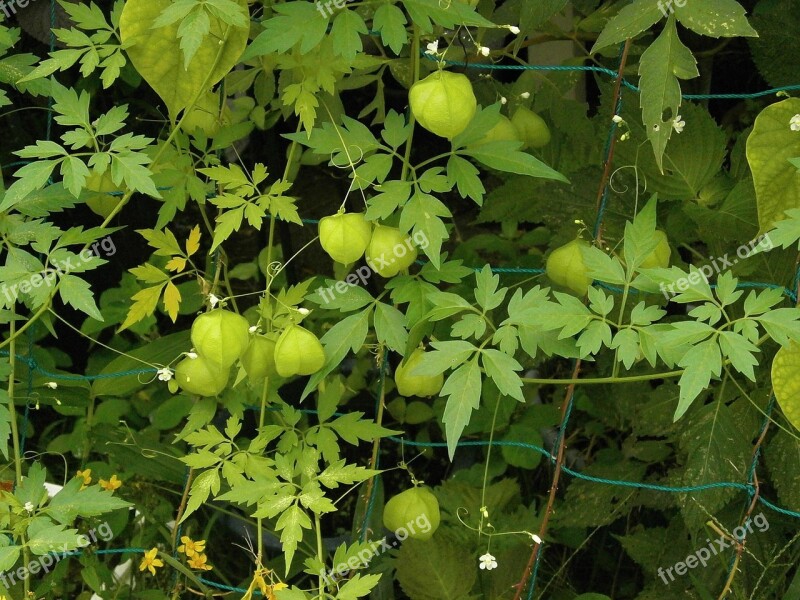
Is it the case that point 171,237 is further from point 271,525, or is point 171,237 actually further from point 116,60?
point 271,525

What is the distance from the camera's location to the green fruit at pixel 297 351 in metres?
1.19

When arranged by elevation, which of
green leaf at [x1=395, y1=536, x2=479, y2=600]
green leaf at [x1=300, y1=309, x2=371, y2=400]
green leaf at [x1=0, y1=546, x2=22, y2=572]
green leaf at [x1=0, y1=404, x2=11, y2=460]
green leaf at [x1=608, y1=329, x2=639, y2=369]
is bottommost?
green leaf at [x1=395, y1=536, x2=479, y2=600]

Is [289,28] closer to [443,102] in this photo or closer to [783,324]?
[443,102]

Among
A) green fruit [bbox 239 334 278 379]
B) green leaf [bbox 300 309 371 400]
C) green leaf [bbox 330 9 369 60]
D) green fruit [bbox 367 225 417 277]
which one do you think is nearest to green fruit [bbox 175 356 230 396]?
green fruit [bbox 239 334 278 379]

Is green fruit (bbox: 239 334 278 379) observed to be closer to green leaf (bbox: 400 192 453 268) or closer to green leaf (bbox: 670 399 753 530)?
green leaf (bbox: 400 192 453 268)

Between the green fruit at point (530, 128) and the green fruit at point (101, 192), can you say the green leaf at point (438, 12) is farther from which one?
the green fruit at point (101, 192)

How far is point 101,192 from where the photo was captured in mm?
1388

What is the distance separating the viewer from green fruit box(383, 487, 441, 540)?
137 centimetres

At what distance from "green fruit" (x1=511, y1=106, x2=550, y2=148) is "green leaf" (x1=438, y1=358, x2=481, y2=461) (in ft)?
1.50

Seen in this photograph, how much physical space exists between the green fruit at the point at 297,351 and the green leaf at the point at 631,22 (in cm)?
50

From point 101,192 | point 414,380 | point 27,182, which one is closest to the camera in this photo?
point 27,182

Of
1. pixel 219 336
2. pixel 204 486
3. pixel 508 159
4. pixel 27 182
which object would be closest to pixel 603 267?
pixel 508 159

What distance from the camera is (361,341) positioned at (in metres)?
1.24

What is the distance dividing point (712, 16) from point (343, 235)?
0.51 m
